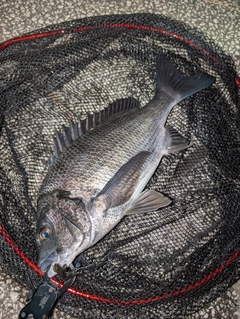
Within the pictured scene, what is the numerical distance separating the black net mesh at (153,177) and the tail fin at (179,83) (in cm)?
15

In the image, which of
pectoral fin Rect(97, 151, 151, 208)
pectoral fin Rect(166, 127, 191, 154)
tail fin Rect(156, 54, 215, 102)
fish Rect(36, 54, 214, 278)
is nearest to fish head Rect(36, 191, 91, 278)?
fish Rect(36, 54, 214, 278)

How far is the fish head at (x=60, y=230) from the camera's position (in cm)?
178

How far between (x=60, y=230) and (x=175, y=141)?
89cm

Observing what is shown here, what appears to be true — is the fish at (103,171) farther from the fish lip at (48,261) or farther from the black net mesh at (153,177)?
the black net mesh at (153,177)

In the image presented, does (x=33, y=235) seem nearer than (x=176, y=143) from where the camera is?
Yes

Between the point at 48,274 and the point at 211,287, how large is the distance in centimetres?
87

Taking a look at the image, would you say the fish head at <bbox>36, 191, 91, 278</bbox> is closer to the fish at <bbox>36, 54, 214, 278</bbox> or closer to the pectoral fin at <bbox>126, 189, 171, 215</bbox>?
the fish at <bbox>36, 54, 214, 278</bbox>

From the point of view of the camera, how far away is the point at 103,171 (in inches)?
79.0

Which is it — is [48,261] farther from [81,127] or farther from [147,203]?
[81,127]

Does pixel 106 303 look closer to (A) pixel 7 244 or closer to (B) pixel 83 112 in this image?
(A) pixel 7 244

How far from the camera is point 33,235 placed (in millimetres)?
2119

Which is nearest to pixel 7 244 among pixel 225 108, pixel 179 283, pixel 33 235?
pixel 33 235

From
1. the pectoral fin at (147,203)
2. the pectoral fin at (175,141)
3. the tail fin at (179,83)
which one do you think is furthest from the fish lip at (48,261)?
the tail fin at (179,83)

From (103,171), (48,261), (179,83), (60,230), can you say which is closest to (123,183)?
(103,171)
